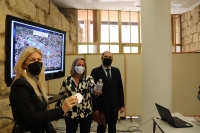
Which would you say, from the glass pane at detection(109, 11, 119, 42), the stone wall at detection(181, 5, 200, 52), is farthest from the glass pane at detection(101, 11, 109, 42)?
the stone wall at detection(181, 5, 200, 52)

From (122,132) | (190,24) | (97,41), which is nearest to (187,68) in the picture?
(122,132)

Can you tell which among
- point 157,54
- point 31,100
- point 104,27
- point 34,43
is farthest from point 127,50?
point 31,100

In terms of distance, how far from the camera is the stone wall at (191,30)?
273 inches

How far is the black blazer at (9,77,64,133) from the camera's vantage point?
1.24m

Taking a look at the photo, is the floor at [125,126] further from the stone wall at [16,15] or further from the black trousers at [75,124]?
the stone wall at [16,15]

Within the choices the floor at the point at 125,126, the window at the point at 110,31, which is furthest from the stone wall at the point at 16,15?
the window at the point at 110,31

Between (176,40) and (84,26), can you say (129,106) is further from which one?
(176,40)

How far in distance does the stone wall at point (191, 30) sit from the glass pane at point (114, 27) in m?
2.81

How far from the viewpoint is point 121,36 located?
8273 mm

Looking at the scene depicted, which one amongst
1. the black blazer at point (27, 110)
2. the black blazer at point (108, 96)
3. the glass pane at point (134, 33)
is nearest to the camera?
the black blazer at point (27, 110)

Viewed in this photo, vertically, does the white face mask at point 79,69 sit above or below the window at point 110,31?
below

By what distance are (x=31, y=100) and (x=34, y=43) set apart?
2.86ft

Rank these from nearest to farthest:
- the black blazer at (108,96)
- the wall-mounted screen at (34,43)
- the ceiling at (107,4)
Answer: the wall-mounted screen at (34,43)
the black blazer at (108,96)
the ceiling at (107,4)

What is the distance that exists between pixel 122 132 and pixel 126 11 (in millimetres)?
5767
